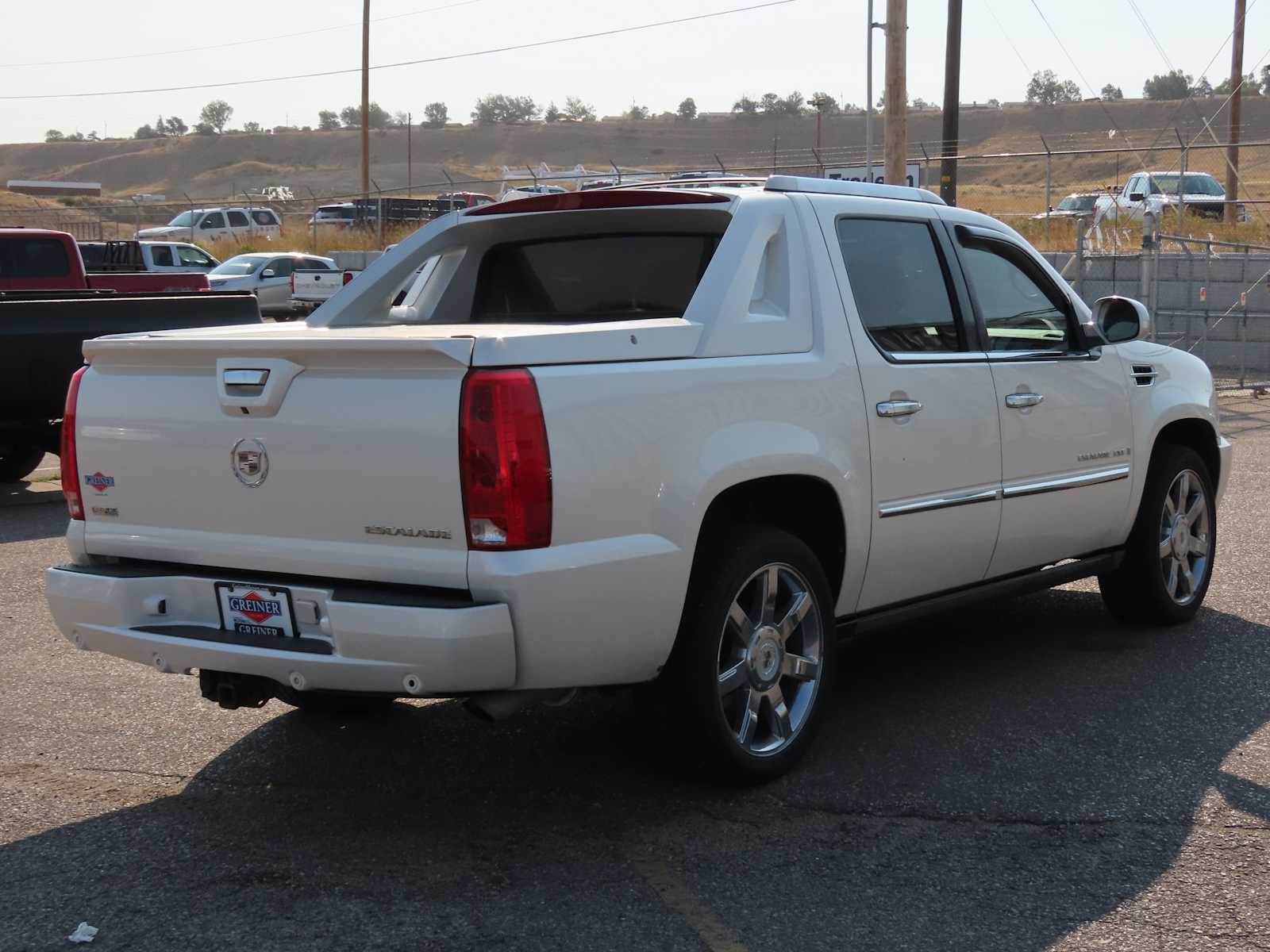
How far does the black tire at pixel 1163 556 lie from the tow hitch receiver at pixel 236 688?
158 inches

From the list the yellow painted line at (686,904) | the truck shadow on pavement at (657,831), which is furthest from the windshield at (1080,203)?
the yellow painted line at (686,904)

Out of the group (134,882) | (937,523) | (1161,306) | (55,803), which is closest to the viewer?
(134,882)

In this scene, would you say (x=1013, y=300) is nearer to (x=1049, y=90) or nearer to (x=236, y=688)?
(x=236, y=688)

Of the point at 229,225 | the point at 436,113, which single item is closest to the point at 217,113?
the point at 436,113

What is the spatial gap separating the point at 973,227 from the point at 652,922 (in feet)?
10.8

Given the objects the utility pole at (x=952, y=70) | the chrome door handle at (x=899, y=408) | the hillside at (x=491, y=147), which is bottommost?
the chrome door handle at (x=899, y=408)

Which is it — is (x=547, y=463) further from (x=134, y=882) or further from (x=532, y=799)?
(x=134, y=882)

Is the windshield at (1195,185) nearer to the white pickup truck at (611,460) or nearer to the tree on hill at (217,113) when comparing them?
the white pickup truck at (611,460)

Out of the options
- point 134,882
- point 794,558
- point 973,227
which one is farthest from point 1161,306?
point 134,882

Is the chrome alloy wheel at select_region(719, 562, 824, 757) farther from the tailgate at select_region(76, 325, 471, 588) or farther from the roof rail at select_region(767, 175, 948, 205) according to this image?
the roof rail at select_region(767, 175, 948, 205)

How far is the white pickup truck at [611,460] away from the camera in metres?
4.05

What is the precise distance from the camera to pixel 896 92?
19.0 metres

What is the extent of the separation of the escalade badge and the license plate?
1.02ft

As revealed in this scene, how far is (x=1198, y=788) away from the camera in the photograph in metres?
4.84
